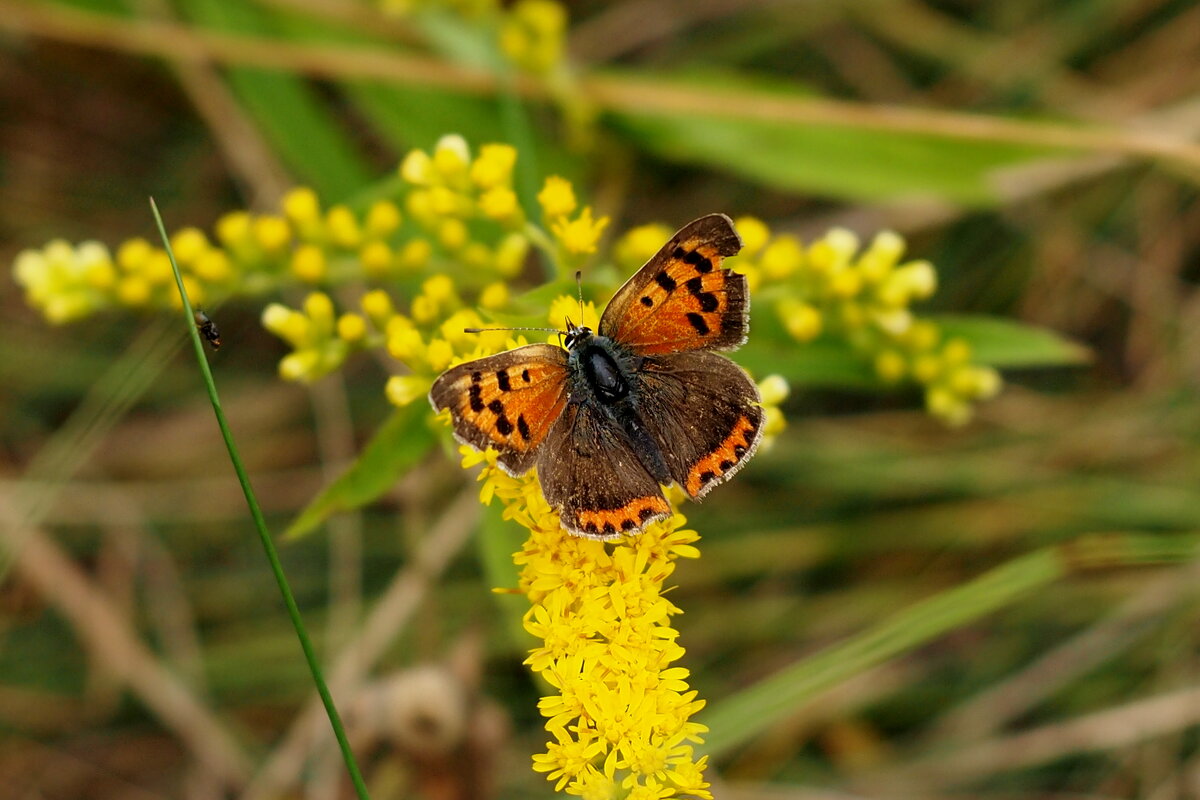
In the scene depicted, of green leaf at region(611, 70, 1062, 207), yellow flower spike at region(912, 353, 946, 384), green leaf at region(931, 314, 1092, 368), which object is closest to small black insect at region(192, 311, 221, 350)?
green leaf at region(611, 70, 1062, 207)

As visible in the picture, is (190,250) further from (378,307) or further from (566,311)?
(566,311)

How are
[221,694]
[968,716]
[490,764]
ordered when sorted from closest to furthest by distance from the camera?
1. [490,764]
2. [968,716]
3. [221,694]

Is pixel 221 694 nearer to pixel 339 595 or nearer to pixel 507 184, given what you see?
pixel 339 595

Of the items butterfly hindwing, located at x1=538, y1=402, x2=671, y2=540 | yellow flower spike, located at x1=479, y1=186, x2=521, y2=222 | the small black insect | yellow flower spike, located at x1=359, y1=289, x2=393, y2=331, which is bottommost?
butterfly hindwing, located at x1=538, y1=402, x2=671, y2=540

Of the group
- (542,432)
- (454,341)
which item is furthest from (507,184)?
(542,432)

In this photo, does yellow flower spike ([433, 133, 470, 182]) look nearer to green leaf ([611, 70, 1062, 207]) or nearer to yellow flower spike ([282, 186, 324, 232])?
yellow flower spike ([282, 186, 324, 232])

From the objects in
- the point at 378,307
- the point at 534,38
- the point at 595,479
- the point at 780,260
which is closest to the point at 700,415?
the point at 595,479
